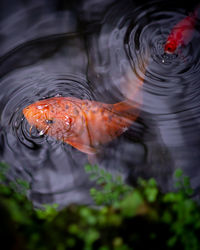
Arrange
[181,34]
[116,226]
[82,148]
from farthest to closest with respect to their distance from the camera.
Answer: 1. [181,34]
2. [82,148]
3. [116,226]

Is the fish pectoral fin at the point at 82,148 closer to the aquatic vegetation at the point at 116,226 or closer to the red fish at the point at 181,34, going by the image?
the aquatic vegetation at the point at 116,226

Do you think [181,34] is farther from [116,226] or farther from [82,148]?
[116,226]

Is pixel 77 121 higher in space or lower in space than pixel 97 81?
lower

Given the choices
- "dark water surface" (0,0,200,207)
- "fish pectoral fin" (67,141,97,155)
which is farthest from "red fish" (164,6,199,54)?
"fish pectoral fin" (67,141,97,155)

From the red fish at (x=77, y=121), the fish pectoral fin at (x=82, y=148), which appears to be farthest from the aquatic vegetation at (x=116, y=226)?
the red fish at (x=77, y=121)

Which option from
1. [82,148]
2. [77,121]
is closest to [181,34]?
[77,121]

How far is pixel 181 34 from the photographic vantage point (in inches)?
157

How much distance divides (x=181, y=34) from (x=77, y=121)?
226cm

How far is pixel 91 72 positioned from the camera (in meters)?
3.95

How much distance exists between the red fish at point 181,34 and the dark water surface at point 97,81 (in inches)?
3.5

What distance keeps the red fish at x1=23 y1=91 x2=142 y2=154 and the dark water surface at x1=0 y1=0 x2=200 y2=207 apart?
114 millimetres

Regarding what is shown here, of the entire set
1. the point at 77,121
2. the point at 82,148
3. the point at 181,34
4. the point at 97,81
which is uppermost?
the point at 181,34

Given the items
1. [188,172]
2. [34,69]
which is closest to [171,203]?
[188,172]

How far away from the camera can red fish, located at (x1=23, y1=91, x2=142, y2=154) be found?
3.29 m
